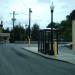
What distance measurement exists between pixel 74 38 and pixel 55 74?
32526 mm

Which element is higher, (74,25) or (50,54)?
(74,25)

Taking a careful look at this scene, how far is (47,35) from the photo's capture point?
42094 mm

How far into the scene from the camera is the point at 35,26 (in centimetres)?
14238

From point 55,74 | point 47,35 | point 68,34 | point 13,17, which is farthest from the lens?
point 13,17

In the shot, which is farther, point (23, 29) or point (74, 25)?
point (23, 29)

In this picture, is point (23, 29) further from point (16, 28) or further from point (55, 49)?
point (55, 49)

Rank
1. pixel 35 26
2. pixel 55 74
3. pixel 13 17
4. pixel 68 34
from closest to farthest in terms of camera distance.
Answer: pixel 55 74
pixel 68 34
pixel 13 17
pixel 35 26

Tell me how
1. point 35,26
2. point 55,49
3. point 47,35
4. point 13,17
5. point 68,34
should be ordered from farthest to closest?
point 35,26 < point 13,17 < point 68,34 < point 47,35 < point 55,49

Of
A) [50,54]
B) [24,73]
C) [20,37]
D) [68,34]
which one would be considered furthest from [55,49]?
[20,37]

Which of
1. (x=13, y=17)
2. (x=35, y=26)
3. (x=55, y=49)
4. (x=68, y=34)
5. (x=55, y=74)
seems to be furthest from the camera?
(x=35, y=26)

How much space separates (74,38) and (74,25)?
6.30 feet

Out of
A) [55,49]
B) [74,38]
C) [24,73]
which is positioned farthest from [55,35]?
[24,73]

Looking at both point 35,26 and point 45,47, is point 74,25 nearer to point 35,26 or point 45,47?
point 45,47

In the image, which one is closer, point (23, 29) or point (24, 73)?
point (24, 73)
